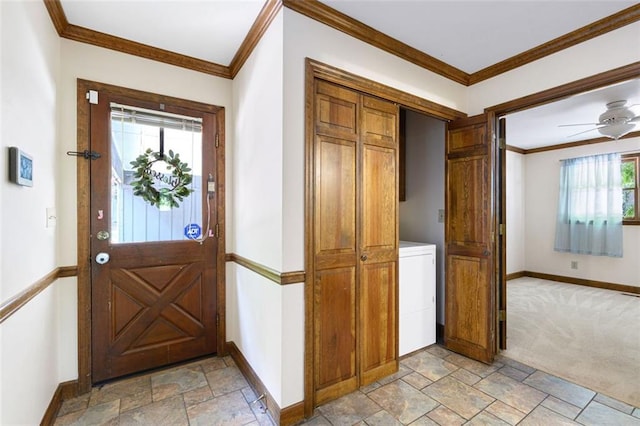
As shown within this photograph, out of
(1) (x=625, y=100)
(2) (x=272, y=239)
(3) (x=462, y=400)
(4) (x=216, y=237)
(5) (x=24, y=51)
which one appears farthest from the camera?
(1) (x=625, y=100)

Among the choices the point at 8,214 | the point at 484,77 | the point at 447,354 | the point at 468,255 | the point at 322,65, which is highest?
the point at 484,77

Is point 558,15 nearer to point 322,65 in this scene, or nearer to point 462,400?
point 322,65

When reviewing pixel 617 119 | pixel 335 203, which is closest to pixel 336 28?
pixel 335 203

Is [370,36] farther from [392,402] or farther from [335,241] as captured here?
[392,402]

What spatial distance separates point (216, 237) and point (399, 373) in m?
1.95

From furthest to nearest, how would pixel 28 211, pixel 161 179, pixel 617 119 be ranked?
pixel 617 119 → pixel 161 179 → pixel 28 211

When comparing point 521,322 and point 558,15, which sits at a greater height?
point 558,15

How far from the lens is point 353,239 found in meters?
2.17

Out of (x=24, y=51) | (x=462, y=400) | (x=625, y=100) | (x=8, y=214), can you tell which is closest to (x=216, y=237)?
(x=8, y=214)

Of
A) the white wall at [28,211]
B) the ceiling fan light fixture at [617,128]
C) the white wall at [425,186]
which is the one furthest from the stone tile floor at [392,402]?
the ceiling fan light fixture at [617,128]

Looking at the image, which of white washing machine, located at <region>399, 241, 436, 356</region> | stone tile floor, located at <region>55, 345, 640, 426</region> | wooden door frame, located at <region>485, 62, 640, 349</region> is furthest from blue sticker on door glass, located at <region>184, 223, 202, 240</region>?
wooden door frame, located at <region>485, 62, 640, 349</region>

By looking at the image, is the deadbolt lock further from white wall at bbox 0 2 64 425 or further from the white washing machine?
the white washing machine

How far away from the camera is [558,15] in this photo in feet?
6.55

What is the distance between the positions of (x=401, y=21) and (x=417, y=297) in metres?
2.27
